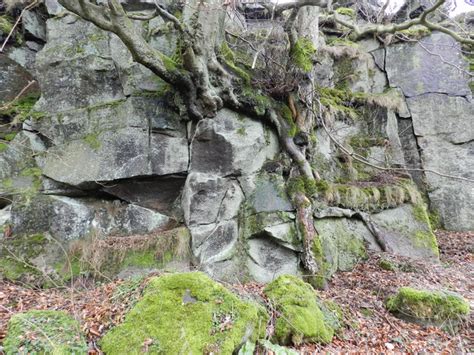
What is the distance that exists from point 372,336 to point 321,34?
9410 millimetres

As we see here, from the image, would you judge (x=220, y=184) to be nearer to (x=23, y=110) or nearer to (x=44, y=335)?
(x=44, y=335)

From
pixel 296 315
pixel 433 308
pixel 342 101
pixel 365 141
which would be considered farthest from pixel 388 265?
pixel 342 101

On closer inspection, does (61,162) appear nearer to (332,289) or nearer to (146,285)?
(146,285)

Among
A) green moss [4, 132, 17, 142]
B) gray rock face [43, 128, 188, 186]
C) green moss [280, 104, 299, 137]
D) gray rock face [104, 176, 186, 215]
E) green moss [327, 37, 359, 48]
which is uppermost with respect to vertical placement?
green moss [327, 37, 359, 48]

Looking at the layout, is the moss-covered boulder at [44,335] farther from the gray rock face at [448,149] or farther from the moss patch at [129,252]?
the gray rock face at [448,149]

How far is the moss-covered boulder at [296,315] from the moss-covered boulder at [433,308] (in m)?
1.25

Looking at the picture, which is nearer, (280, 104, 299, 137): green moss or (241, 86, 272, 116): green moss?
(241, 86, 272, 116): green moss

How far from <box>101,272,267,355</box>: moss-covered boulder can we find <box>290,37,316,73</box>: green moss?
4587mm

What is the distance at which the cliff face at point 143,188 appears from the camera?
15.4 feet

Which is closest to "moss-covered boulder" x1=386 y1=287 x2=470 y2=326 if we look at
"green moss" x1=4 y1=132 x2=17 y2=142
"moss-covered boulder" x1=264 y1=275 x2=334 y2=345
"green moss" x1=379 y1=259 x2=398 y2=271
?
"moss-covered boulder" x1=264 y1=275 x2=334 y2=345

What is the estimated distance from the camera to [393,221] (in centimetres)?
679

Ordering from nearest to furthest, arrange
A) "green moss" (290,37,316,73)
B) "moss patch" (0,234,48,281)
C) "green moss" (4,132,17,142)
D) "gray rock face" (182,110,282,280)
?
"moss patch" (0,234,48,281) < "gray rock face" (182,110,282,280) < "green moss" (290,37,316,73) < "green moss" (4,132,17,142)

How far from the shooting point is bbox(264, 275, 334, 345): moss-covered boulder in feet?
10.1

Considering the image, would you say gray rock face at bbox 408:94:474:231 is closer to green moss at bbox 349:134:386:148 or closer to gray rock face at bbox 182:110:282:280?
green moss at bbox 349:134:386:148
